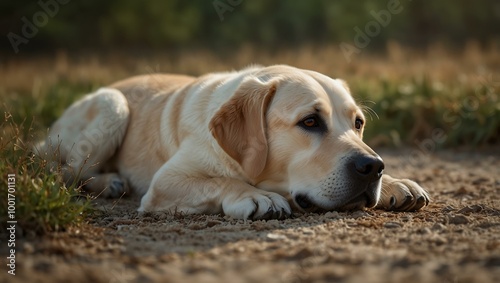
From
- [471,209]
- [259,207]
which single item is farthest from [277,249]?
[471,209]

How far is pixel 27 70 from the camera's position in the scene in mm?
12641

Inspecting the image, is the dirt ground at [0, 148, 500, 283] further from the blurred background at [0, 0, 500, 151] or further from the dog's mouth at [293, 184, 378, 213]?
the blurred background at [0, 0, 500, 151]

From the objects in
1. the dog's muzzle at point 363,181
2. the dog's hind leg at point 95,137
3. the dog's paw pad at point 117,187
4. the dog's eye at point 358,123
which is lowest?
the dog's paw pad at point 117,187

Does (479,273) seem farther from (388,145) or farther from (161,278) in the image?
(388,145)

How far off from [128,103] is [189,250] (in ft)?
9.75

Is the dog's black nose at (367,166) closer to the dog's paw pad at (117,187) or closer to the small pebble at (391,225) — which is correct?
the small pebble at (391,225)

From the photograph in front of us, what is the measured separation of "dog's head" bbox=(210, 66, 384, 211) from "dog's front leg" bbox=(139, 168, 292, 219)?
174mm

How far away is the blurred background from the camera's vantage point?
29.4 ft

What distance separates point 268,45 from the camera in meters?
19.8

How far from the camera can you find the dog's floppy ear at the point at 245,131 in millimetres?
4145

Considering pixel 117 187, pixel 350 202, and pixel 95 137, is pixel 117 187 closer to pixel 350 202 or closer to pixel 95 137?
pixel 95 137

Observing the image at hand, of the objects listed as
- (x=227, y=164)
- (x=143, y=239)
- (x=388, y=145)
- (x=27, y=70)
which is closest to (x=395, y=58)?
(x=388, y=145)

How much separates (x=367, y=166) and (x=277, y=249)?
925 mm
